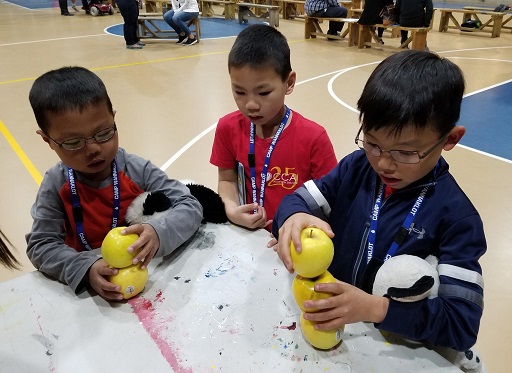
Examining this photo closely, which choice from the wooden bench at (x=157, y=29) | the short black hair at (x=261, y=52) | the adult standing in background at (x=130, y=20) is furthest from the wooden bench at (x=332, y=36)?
the short black hair at (x=261, y=52)

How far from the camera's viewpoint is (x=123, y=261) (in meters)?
1.08

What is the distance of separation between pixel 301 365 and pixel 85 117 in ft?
3.08

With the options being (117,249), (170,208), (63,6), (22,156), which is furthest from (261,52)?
(63,6)

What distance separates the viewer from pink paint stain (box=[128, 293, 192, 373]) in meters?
0.92

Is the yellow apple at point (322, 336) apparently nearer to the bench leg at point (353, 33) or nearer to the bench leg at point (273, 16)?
the bench leg at point (353, 33)

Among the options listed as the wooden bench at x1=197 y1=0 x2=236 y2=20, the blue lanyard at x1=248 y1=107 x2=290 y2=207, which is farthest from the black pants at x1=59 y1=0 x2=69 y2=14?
the blue lanyard at x1=248 y1=107 x2=290 y2=207

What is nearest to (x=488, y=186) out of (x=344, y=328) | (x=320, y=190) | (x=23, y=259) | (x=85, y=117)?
(x=320, y=190)

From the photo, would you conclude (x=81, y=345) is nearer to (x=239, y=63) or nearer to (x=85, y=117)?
(x=85, y=117)

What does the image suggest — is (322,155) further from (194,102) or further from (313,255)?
(194,102)

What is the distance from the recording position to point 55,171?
4.52 ft

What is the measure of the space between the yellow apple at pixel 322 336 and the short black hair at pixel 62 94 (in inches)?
36.1

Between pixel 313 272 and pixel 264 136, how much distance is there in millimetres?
983

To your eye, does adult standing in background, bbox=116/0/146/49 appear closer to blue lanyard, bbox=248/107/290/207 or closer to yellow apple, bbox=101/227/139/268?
blue lanyard, bbox=248/107/290/207

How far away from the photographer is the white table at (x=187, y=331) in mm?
915
